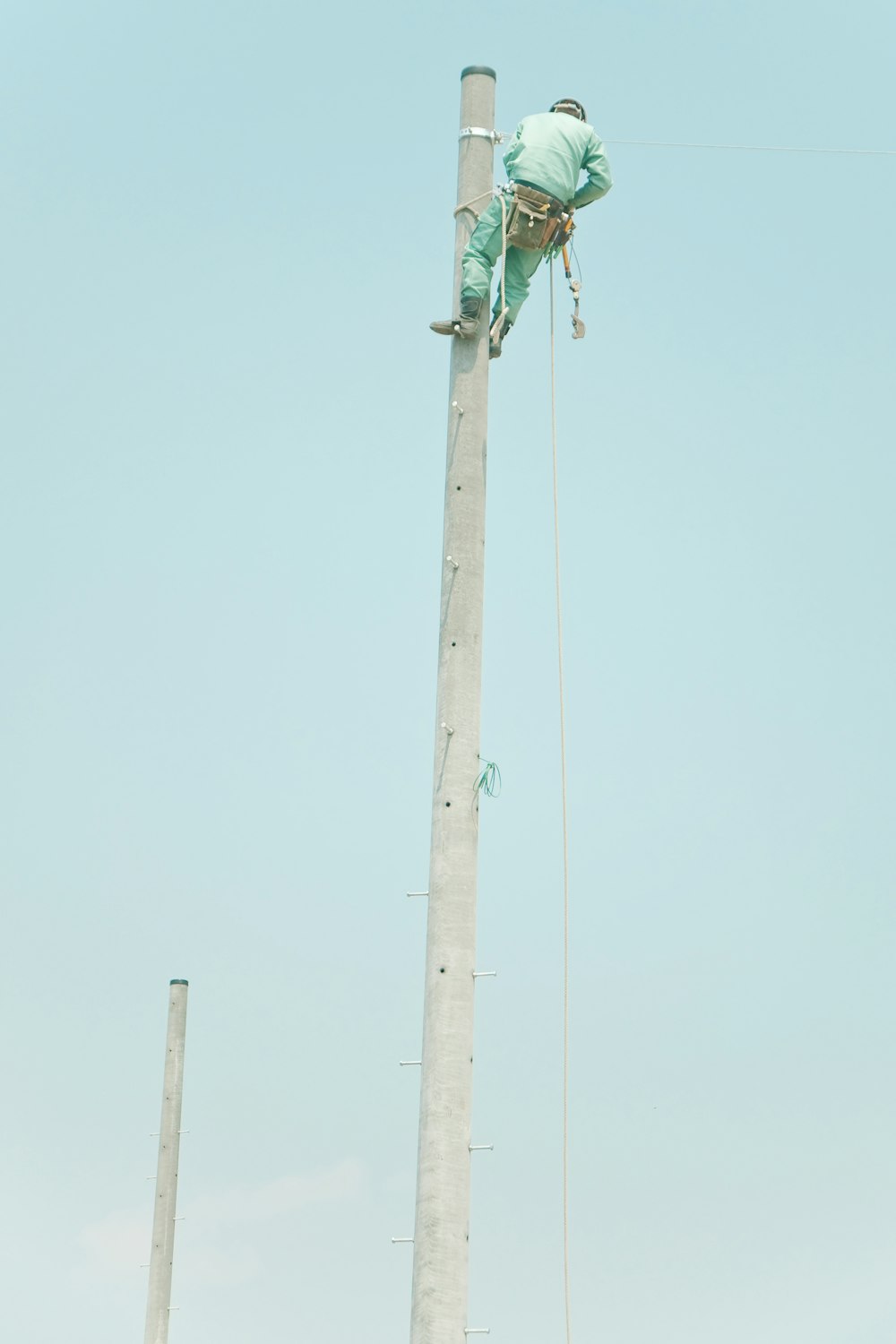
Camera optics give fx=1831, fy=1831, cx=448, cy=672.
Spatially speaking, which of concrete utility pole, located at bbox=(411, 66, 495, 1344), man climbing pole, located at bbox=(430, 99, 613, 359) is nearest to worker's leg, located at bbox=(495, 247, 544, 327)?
man climbing pole, located at bbox=(430, 99, 613, 359)

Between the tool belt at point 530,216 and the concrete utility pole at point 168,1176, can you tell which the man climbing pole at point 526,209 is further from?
the concrete utility pole at point 168,1176

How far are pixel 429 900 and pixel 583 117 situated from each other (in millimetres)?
3672

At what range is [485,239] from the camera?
25.5 ft

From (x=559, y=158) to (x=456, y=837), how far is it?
9.85ft

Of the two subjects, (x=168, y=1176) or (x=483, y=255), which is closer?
(x=483, y=255)

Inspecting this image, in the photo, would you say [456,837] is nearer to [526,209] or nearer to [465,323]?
[465,323]

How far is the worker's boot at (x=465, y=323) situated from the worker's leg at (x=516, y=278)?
0.22 m

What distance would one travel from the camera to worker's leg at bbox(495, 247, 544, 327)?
8.00 meters

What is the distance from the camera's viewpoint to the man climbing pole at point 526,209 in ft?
25.5

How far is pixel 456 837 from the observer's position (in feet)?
23.4

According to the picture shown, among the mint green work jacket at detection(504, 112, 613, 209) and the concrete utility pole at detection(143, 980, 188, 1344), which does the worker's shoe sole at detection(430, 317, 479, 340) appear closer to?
the mint green work jacket at detection(504, 112, 613, 209)

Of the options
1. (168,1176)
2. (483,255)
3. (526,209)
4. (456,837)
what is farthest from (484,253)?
(168,1176)

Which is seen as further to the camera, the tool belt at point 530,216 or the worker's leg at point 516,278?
the worker's leg at point 516,278

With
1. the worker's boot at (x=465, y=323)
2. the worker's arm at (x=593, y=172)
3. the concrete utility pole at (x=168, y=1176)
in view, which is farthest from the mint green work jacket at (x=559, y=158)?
the concrete utility pole at (x=168, y=1176)
